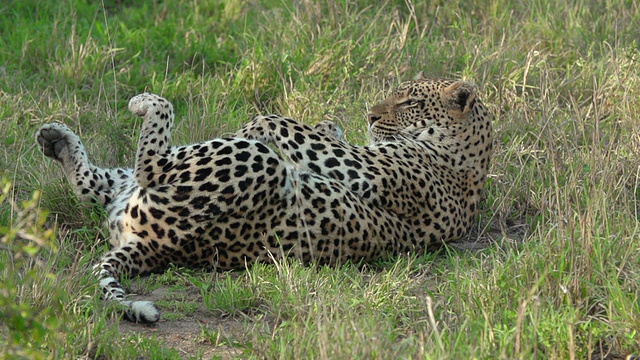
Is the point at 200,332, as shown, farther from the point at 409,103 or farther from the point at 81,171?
the point at 409,103

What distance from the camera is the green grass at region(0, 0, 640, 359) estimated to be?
4.39m

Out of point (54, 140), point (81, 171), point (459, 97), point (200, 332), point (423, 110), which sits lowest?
point (200, 332)

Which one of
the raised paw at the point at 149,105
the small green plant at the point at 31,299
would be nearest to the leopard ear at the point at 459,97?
the raised paw at the point at 149,105

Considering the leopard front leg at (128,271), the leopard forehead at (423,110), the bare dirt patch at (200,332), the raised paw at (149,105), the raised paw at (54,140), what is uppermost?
the raised paw at (149,105)

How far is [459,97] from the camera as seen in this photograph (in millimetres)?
6430

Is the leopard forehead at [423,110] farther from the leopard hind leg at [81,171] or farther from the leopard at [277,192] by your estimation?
the leopard hind leg at [81,171]

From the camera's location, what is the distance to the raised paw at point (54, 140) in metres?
6.25

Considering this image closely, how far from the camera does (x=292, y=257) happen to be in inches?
214

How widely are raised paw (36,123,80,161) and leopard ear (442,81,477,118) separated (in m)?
2.20

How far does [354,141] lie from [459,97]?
36.6 inches

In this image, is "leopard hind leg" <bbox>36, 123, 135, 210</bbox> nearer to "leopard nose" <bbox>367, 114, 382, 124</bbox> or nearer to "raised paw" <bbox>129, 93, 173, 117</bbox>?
"raised paw" <bbox>129, 93, 173, 117</bbox>

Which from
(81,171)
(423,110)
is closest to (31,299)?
(81,171)

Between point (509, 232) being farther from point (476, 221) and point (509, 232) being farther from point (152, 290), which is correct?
point (152, 290)

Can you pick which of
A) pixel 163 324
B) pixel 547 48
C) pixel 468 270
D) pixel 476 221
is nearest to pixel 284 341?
pixel 163 324
